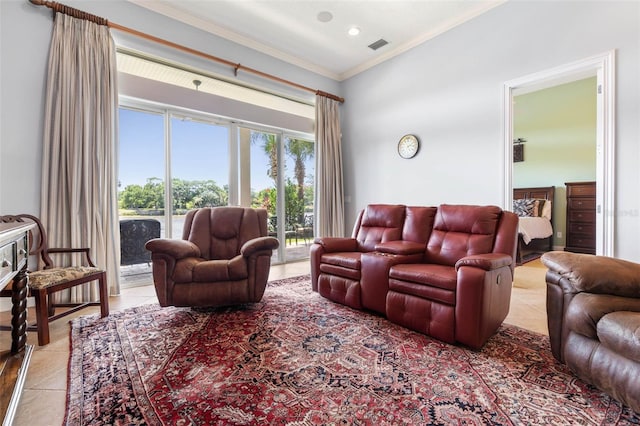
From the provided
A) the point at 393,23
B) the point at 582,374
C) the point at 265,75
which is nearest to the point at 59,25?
the point at 265,75

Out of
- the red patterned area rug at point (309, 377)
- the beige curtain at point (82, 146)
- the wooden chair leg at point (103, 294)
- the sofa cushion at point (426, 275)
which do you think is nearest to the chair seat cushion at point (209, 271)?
the red patterned area rug at point (309, 377)

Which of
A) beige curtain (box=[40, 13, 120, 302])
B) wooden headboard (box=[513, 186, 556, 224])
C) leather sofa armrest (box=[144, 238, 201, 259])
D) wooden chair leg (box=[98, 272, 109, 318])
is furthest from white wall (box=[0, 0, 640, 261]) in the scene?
wooden headboard (box=[513, 186, 556, 224])

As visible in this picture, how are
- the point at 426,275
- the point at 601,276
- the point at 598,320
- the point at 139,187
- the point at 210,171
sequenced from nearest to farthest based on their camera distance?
the point at 598,320
the point at 601,276
the point at 426,275
the point at 139,187
the point at 210,171

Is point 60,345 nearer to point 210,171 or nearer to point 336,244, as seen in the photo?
point 336,244

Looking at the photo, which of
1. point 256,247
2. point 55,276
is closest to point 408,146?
point 256,247

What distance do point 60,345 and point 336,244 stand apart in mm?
2316

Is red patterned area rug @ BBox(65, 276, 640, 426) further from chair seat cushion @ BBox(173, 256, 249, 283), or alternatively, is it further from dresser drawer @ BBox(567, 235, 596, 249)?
dresser drawer @ BBox(567, 235, 596, 249)

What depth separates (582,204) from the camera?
536 centimetres

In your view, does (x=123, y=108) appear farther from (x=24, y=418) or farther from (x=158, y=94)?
(x=24, y=418)

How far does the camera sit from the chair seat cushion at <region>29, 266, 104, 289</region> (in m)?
2.00

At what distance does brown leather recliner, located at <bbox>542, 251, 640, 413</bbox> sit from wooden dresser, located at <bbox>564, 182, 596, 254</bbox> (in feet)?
15.7

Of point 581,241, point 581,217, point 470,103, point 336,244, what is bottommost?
point 581,241

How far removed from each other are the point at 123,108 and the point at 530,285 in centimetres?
527

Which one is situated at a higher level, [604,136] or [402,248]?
[604,136]
